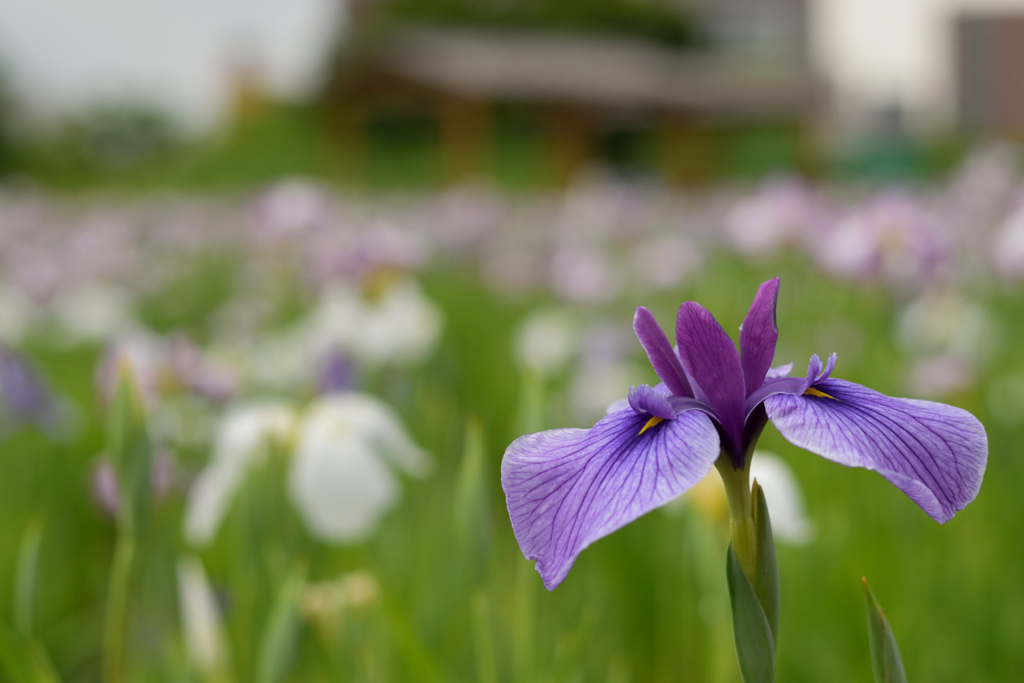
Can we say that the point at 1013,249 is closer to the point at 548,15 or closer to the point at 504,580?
the point at 504,580

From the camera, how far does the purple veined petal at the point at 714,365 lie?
621 mm

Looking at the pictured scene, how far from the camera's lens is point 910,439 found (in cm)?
58

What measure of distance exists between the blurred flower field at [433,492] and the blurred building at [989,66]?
3861cm

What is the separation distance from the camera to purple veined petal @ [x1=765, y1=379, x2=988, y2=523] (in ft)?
1.80

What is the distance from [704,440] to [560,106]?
18.5 meters

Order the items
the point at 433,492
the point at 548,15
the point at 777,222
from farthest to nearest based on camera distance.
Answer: the point at 548,15 → the point at 777,222 → the point at 433,492

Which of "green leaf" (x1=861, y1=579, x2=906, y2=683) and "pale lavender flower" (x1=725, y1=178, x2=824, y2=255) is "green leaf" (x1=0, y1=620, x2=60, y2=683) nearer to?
"green leaf" (x1=861, y1=579, x2=906, y2=683)

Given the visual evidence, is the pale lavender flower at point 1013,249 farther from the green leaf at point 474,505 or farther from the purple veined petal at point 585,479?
the purple veined petal at point 585,479

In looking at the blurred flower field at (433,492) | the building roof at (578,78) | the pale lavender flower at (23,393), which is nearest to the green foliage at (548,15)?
the building roof at (578,78)

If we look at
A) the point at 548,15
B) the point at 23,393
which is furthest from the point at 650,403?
the point at 548,15

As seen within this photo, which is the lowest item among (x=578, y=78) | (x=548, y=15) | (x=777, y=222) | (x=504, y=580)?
(x=578, y=78)

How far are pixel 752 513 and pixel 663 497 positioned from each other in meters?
0.13

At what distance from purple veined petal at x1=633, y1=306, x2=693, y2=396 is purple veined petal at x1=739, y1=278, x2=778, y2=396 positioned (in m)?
0.05

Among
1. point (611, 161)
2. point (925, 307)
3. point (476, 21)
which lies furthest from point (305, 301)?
point (476, 21)
